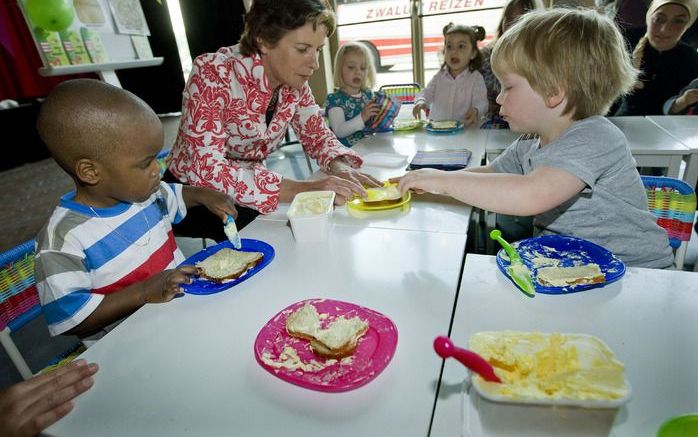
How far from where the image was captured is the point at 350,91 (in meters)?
3.10

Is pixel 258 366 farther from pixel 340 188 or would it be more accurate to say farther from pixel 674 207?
pixel 674 207

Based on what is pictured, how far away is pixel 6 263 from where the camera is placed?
1119 mm

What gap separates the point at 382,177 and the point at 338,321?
3.60ft

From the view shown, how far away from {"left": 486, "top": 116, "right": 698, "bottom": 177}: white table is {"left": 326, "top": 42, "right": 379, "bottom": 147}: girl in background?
1025 mm

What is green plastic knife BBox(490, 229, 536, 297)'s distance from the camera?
0.89m

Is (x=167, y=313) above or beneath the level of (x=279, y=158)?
above

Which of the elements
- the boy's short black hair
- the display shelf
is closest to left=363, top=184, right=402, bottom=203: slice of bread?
the boy's short black hair

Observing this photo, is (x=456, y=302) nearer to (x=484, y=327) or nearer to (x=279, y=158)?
(x=484, y=327)

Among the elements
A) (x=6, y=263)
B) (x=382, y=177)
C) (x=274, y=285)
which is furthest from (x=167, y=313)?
(x=382, y=177)

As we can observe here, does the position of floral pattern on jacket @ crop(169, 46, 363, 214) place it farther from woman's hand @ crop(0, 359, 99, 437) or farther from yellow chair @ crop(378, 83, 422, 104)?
yellow chair @ crop(378, 83, 422, 104)

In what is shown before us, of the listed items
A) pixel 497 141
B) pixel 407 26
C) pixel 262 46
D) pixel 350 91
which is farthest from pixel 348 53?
pixel 407 26

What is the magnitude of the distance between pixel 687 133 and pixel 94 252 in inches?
114

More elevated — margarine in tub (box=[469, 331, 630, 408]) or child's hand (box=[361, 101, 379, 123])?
margarine in tub (box=[469, 331, 630, 408])

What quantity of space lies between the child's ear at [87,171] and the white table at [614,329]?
99 cm
